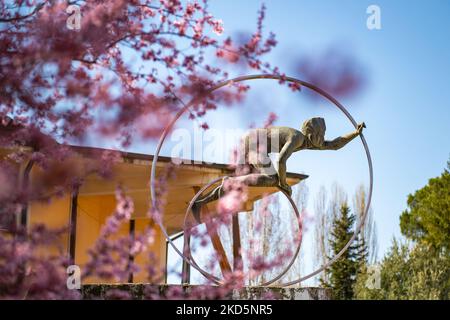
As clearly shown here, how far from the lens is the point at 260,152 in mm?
7434

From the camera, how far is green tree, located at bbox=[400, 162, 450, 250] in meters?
25.8

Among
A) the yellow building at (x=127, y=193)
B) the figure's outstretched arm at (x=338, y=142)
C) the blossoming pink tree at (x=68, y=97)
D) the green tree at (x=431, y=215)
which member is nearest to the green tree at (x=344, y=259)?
the green tree at (x=431, y=215)

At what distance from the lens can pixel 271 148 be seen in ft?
24.4

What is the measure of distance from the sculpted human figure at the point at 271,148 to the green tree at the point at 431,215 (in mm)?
18167

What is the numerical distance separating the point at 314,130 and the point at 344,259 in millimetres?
14105

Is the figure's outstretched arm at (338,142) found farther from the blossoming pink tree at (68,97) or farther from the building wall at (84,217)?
the building wall at (84,217)

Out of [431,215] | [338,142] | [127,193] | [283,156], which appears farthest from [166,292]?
[431,215]

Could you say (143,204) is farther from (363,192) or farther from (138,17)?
(363,192)

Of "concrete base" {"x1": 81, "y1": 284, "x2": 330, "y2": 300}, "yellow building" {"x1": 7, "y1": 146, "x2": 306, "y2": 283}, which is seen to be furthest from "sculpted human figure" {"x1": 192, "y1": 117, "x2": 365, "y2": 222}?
"yellow building" {"x1": 7, "y1": 146, "x2": 306, "y2": 283}

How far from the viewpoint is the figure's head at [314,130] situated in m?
7.55

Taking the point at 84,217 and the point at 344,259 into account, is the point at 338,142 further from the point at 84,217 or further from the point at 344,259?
the point at 344,259

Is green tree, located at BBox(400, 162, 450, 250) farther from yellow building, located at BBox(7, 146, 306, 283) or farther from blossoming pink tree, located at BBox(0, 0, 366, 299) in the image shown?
blossoming pink tree, located at BBox(0, 0, 366, 299)

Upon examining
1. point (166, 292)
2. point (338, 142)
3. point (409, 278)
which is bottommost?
point (166, 292)
